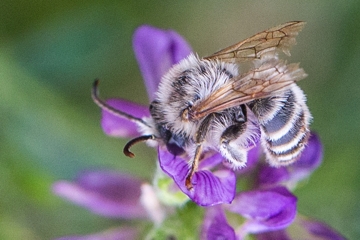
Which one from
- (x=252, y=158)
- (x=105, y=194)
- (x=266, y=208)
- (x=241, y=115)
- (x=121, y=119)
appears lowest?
(x=266, y=208)

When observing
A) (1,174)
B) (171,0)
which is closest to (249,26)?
(171,0)

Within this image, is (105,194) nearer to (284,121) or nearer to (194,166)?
(194,166)

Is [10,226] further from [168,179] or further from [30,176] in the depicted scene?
[168,179]

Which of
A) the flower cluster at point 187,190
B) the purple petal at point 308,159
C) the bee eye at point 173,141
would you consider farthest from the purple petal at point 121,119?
the purple petal at point 308,159

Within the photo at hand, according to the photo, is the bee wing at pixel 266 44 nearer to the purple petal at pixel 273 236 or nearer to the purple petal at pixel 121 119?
the purple petal at pixel 121 119

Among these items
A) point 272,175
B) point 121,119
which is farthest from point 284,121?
point 121,119

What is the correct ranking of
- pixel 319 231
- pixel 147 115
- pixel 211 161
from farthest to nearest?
pixel 319 231 < pixel 147 115 < pixel 211 161

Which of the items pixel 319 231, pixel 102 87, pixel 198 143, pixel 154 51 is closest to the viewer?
pixel 198 143
